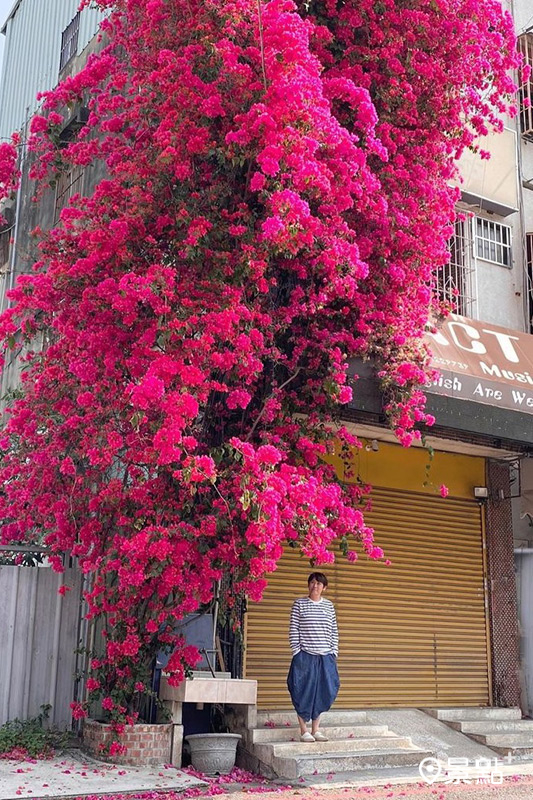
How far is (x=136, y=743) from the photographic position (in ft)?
27.4

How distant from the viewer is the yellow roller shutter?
10.9 m

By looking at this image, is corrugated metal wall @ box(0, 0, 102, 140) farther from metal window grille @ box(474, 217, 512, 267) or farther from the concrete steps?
the concrete steps

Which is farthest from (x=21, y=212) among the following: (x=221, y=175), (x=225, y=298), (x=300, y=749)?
(x=300, y=749)

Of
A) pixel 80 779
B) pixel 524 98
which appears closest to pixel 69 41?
pixel 524 98

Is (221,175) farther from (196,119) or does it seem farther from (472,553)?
(472,553)

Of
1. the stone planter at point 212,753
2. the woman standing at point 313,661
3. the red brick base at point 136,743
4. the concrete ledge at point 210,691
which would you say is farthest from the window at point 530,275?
the red brick base at point 136,743

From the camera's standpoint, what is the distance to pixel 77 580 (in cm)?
933

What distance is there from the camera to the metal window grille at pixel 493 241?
1397cm

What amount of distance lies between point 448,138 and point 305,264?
115 inches

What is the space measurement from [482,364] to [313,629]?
159 inches

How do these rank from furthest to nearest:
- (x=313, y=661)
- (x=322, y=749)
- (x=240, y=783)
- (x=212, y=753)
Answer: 1. (x=313, y=661)
2. (x=322, y=749)
3. (x=212, y=753)
4. (x=240, y=783)

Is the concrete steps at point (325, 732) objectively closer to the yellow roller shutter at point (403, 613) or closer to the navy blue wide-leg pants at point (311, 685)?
the navy blue wide-leg pants at point (311, 685)

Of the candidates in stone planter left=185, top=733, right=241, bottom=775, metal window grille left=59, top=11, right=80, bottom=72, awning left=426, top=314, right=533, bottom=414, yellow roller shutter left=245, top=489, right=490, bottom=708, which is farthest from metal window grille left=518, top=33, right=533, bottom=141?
stone planter left=185, top=733, right=241, bottom=775

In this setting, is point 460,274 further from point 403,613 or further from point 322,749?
point 322,749
